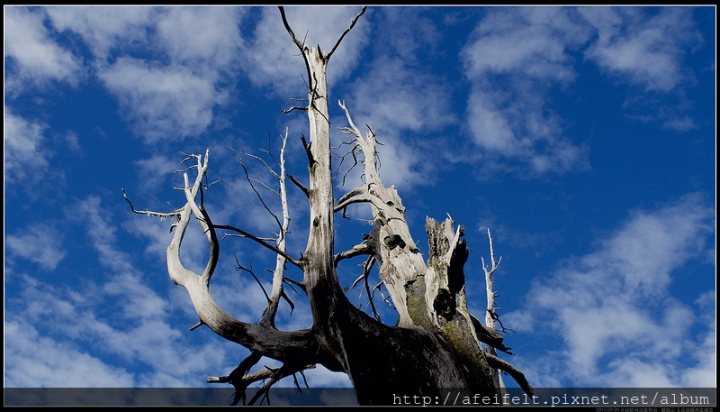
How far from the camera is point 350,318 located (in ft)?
12.6

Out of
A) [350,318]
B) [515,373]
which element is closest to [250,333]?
[350,318]

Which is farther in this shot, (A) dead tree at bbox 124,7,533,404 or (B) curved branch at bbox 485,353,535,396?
(B) curved branch at bbox 485,353,535,396

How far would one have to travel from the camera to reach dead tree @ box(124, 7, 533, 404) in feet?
12.4

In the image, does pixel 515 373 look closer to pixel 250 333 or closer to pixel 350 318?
pixel 350 318

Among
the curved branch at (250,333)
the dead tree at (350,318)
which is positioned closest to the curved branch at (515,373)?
the dead tree at (350,318)

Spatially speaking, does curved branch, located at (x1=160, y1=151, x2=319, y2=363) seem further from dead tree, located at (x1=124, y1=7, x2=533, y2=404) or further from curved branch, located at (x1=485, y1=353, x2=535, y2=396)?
curved branch, located at (x1=485, y1=353, x2=535, y2=396)

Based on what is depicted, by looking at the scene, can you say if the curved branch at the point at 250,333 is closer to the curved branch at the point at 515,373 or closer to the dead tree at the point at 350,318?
the dead tree at the point at 350,318

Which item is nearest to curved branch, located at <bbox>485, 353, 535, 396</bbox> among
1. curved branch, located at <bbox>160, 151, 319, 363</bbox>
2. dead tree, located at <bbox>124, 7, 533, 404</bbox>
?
dead tree, located at <bbox>124, 7, 533, 404</bbox>

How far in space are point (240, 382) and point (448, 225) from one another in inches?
103

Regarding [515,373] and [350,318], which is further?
[515,373]

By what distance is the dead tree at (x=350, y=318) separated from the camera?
12.4 feet

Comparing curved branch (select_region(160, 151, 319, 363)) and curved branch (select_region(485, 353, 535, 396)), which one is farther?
curved branch (select_region(485, 353, 535, 396))

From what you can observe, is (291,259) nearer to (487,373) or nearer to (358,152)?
(487,373)

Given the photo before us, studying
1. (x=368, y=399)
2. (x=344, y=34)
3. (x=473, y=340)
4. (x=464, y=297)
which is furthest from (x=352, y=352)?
(x=344, y=34)
